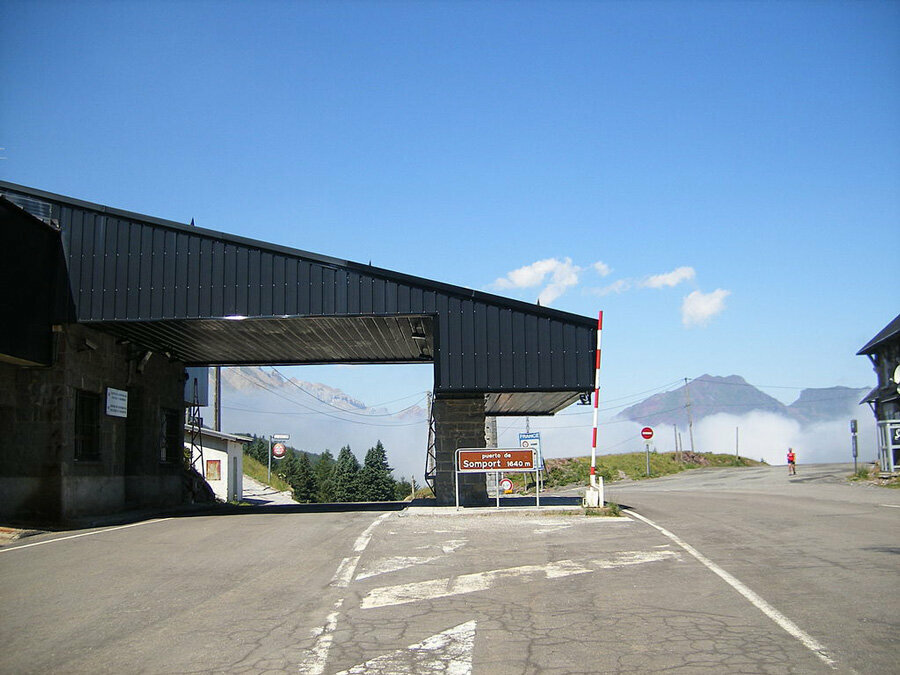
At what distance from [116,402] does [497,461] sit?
35.2 feet

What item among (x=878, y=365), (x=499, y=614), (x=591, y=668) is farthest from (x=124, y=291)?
(x=878, y=365)

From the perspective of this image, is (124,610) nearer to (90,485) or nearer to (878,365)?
(90,485)

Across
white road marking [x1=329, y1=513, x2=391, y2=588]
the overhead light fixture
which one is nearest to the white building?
the overhead light fixture

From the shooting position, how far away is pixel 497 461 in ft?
64.0

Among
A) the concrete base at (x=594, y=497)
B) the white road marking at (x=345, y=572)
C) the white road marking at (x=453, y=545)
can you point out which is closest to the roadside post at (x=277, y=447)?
the concrete base at (x=594, y=497)

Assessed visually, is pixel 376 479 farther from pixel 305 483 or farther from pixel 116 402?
pixel 116 402

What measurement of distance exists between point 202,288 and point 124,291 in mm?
1939

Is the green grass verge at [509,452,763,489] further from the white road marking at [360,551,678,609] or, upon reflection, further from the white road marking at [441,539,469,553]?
the white road marking at [360,551,678,609]

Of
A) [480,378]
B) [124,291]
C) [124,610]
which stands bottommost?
[124,610]

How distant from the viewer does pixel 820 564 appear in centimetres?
974

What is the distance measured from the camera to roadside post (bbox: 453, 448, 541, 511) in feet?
63.5

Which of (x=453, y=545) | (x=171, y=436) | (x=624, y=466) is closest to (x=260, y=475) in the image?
(x=624, y=466)

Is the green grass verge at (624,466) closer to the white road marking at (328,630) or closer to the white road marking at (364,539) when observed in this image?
the white road marking at (364,539)

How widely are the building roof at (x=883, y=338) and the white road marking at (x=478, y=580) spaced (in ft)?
111
